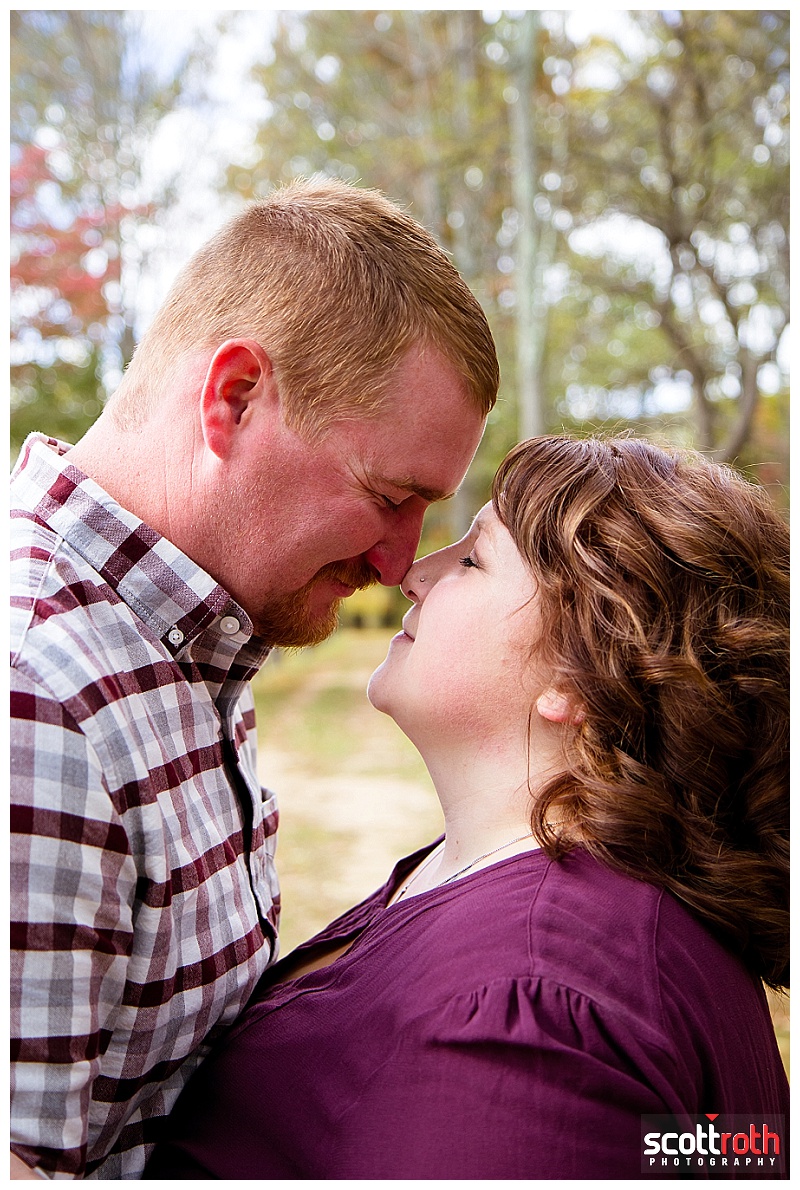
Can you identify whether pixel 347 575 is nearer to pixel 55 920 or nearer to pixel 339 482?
pixel 339 482

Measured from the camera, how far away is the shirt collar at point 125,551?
138 cm

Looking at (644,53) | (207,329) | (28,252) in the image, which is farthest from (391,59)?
(207,329)

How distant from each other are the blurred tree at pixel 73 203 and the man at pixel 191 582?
195 inches

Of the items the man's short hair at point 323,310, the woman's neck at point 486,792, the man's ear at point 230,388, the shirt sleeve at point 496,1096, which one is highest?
the man's short hair at point 323,310

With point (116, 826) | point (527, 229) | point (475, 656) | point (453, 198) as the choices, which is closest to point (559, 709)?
point (475, 656)

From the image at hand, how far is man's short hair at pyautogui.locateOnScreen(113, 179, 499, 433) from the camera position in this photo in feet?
4.92

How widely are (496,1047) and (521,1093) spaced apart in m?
0.05

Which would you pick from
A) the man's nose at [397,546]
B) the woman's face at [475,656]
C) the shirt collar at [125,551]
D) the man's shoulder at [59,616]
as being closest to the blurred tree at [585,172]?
the man's nose at [397,546]

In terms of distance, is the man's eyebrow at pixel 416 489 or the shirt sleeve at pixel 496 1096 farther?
the man's eyebrow at pixel 416 489

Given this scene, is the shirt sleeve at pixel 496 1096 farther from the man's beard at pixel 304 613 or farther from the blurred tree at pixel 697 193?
the blurred tree at pixel 697 193

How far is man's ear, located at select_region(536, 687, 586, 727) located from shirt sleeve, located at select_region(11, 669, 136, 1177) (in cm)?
63

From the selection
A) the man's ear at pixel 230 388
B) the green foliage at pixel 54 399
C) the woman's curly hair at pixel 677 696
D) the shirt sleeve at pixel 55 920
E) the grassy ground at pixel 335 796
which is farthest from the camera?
the green foliage at pixel 54 399

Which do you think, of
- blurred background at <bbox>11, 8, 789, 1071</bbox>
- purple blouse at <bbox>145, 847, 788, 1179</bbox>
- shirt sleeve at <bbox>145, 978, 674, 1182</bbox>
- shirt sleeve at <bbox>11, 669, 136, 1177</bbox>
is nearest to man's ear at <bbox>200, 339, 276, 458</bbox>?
shirt sleeve at <bbox>11, 669, 136, 1177</bbox>

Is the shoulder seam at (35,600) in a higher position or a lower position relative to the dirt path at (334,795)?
higher
